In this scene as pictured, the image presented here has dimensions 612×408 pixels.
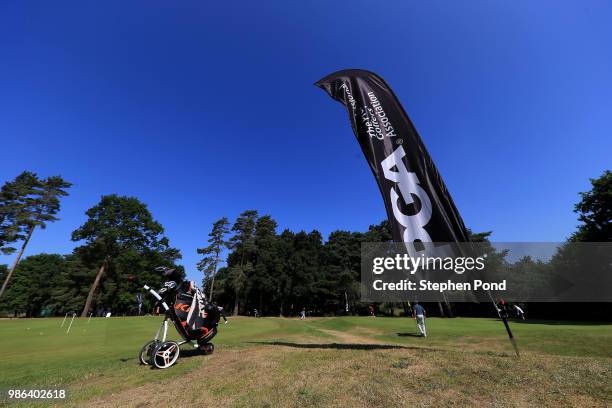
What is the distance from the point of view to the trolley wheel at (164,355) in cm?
885

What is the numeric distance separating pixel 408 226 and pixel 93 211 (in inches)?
2602

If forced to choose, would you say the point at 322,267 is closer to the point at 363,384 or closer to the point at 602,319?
the point at 602,319

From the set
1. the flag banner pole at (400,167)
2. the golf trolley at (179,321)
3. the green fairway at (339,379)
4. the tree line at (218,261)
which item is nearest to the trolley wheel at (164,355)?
the golf trolley at (179,321)

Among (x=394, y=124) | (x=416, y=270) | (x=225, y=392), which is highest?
(x=394, y=124)

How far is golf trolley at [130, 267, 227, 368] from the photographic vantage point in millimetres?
9047

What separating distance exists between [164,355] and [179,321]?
112 centimetres

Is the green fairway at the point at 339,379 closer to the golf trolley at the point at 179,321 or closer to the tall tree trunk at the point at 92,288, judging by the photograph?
the golf trolley at the point at 179,321

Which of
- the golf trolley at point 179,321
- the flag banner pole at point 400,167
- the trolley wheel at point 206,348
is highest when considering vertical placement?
the flag banner pole at point 400,167

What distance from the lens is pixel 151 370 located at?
28.5 ft

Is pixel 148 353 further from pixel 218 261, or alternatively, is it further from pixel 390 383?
pixel 218 261

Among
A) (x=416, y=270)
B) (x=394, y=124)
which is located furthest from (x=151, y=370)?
(x=394, y=124)

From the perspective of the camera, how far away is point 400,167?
9.55 m

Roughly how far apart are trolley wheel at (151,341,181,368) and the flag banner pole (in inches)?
303

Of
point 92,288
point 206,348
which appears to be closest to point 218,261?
point 92,288
